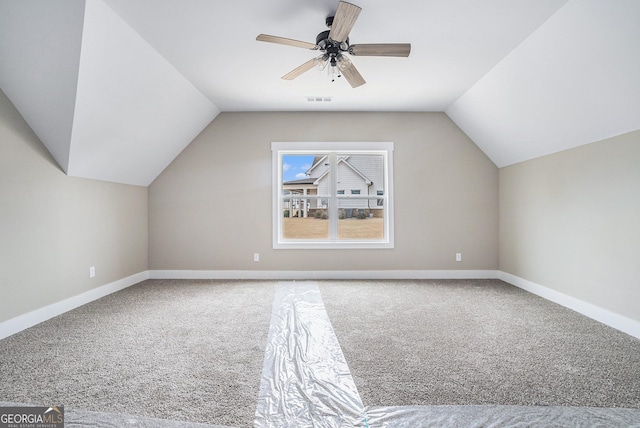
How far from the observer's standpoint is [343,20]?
6.74ft

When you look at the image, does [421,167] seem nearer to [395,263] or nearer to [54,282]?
[395,263]

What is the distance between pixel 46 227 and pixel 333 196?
3465mm

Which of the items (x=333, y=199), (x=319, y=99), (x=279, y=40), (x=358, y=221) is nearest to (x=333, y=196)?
(x=333, y=199)

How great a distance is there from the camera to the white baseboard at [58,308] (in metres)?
2.62

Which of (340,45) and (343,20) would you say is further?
(340,45)

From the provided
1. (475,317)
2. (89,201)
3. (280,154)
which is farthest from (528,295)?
(89,201)

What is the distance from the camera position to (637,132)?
8.53 ft

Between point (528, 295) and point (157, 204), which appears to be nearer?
point (528, 295)

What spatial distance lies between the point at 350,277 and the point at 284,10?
3519 mm

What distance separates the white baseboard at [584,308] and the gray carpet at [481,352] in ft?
0.29

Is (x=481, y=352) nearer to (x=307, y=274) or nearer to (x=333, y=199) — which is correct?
(x=307, y=274)

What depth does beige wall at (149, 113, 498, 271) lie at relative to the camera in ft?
15.4

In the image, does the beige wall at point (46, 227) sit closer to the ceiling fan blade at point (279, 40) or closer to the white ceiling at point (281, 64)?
the white ceiling at point (281, 64)

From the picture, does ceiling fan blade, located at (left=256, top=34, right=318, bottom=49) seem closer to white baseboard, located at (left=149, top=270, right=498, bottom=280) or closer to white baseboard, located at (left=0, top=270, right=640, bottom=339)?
white baseboard, located at (left=0, top=270, right=640, bottom=339)
